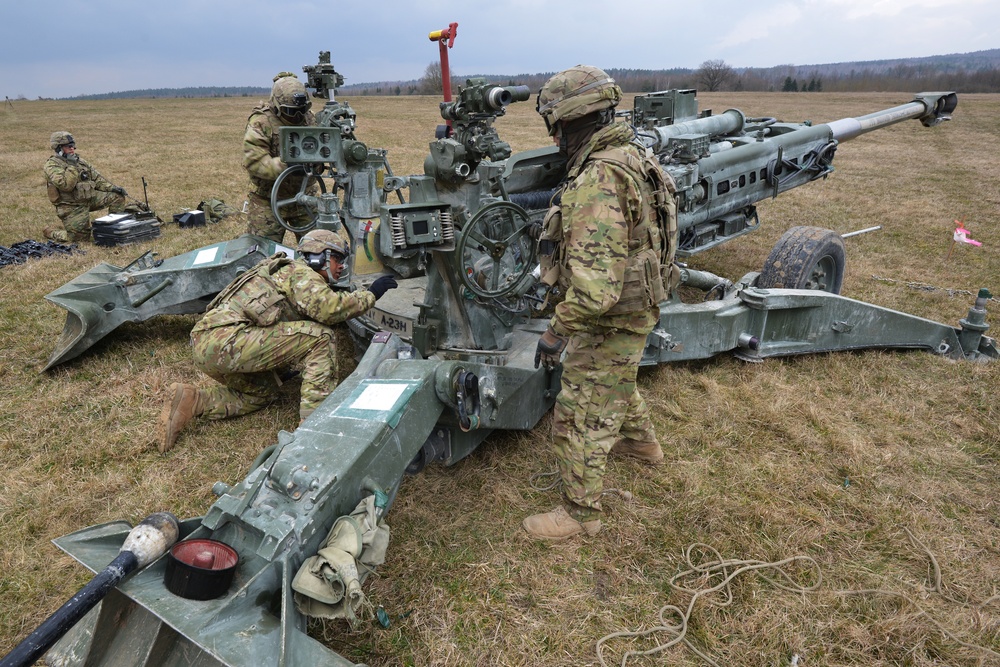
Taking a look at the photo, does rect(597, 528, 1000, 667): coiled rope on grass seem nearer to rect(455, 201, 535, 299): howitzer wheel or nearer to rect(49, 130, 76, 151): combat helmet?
rect(455, 201, 535, 299): howitzer wheel

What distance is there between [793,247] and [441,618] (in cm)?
468

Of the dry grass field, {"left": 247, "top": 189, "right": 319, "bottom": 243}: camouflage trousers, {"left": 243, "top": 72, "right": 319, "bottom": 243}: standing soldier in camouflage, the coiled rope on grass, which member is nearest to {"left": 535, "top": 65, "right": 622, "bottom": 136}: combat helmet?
the dry grass field

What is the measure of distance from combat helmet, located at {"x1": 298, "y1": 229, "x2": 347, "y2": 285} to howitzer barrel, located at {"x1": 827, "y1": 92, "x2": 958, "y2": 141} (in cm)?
597

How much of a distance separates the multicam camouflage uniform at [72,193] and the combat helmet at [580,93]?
8668mm

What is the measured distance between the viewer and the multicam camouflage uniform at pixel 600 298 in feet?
9.79

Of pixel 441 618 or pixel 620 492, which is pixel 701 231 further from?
pixel 441 618

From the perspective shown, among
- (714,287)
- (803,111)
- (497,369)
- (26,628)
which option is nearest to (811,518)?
(497,369)

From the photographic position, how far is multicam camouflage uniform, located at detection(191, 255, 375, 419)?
13.9ft

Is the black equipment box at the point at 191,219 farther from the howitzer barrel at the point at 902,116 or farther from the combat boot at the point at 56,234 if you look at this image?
the howitzer barrel at the point at 902,116

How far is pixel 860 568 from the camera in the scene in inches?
130

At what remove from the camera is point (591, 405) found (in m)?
3.44

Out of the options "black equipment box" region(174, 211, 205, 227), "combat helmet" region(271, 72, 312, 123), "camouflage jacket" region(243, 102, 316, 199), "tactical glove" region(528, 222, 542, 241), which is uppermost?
"combat helmet" region(271, 72, 312, 123)

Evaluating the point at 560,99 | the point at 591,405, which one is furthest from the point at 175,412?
the point at 560,99

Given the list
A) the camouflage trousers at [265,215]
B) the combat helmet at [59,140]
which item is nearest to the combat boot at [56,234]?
the combat helmet at [59,140]
